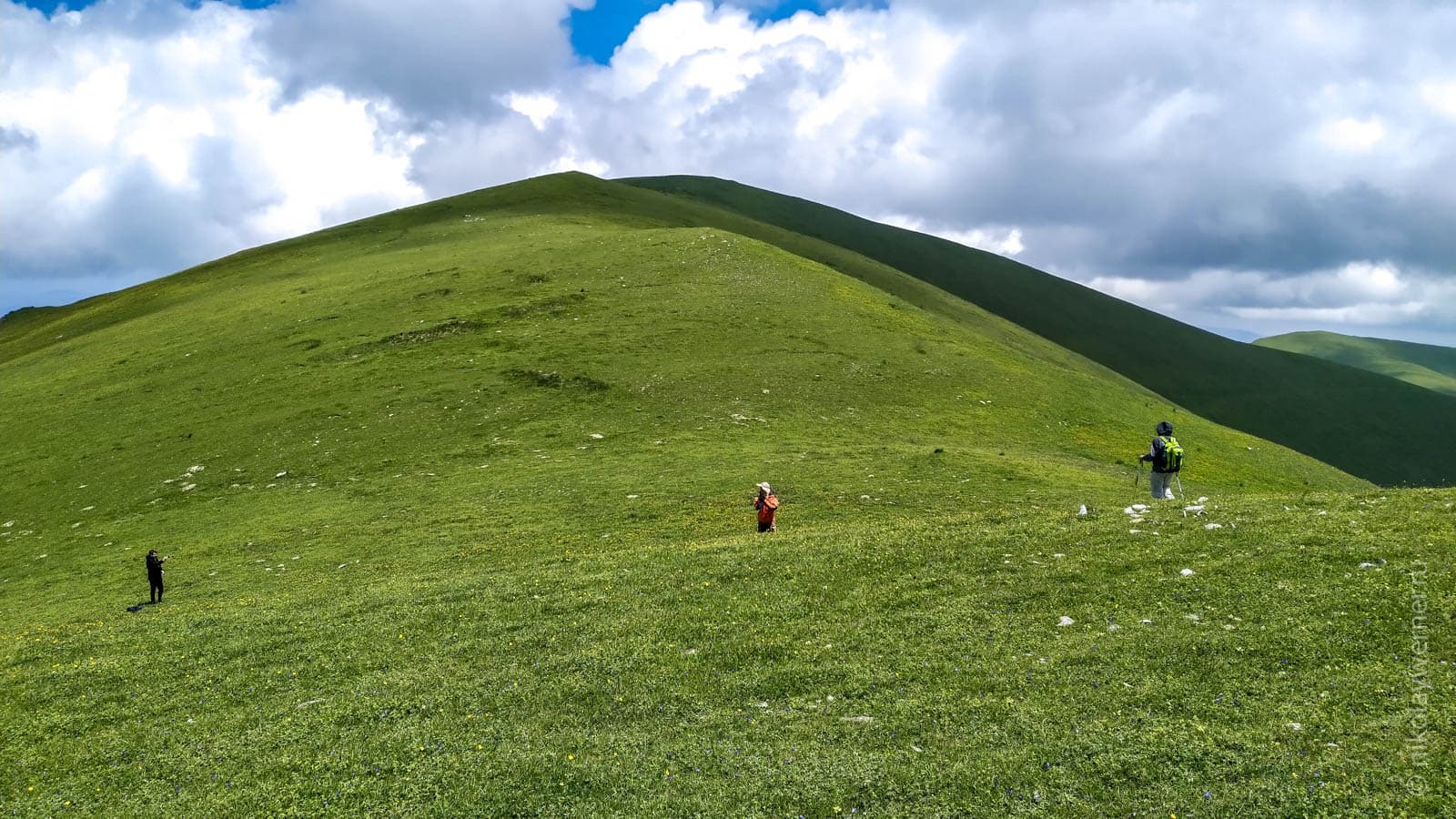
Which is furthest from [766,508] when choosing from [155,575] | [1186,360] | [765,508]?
[1186,360]

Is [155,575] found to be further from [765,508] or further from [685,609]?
[765,508]

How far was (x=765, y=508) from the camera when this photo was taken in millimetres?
27312

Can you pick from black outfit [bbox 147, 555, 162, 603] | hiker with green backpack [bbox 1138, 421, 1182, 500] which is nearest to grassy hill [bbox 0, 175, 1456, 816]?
black outfit [bbox 147, 555, 162, 603]

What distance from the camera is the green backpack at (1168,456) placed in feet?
81.6

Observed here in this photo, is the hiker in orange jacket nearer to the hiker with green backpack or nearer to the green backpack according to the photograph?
the hiker with green backpack

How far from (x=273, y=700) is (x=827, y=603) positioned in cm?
1202

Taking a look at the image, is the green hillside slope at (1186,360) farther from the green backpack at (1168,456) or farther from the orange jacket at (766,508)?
the green backpack at (1168,456)

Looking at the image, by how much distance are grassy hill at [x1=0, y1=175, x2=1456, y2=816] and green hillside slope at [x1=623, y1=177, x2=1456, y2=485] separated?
6872 cm

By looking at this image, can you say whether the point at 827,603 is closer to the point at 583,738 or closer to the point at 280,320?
the point at 583,738

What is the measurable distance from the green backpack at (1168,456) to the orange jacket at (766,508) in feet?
40.3

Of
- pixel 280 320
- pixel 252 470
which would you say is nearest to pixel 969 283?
pixel 280 320

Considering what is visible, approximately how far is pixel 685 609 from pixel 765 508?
8.69 metres

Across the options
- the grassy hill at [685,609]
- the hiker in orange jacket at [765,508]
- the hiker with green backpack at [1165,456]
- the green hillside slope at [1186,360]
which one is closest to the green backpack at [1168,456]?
A: the hiker with green backpack at [1165,456]

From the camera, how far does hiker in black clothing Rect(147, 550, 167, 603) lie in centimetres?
2780
